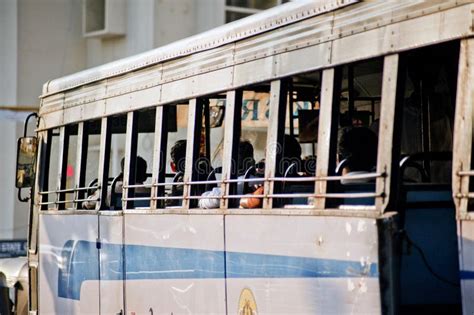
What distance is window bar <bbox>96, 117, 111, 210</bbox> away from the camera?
952 centimetres

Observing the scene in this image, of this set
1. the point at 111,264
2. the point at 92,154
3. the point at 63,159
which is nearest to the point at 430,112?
the point at 111,264

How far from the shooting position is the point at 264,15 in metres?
7.28

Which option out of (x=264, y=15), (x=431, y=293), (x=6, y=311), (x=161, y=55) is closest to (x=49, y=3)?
(x=6, y=311)

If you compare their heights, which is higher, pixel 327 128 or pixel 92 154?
pixel 327 128

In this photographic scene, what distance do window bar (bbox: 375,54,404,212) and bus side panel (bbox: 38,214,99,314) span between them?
4.07 m

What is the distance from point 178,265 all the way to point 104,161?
1.86m

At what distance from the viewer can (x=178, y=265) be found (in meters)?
8.05

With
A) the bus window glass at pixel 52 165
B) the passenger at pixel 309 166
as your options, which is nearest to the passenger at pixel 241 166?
the passenger at pixel 309 166

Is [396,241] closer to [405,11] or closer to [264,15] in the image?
[405,11]

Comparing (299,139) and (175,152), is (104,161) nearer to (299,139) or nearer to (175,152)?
(175,152)

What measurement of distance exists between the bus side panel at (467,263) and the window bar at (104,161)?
4.62 m

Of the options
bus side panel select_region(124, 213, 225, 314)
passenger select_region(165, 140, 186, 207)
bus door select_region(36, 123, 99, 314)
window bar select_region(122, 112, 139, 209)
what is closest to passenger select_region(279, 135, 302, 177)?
bus side panel select_region(124, 213, 225, 314)

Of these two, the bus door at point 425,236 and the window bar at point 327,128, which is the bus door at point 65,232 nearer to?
the window bar at point 327,128

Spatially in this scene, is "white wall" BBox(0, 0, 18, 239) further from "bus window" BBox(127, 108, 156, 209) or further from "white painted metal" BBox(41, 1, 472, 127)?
"bus window" BBox(127, 108, 156, 209)
